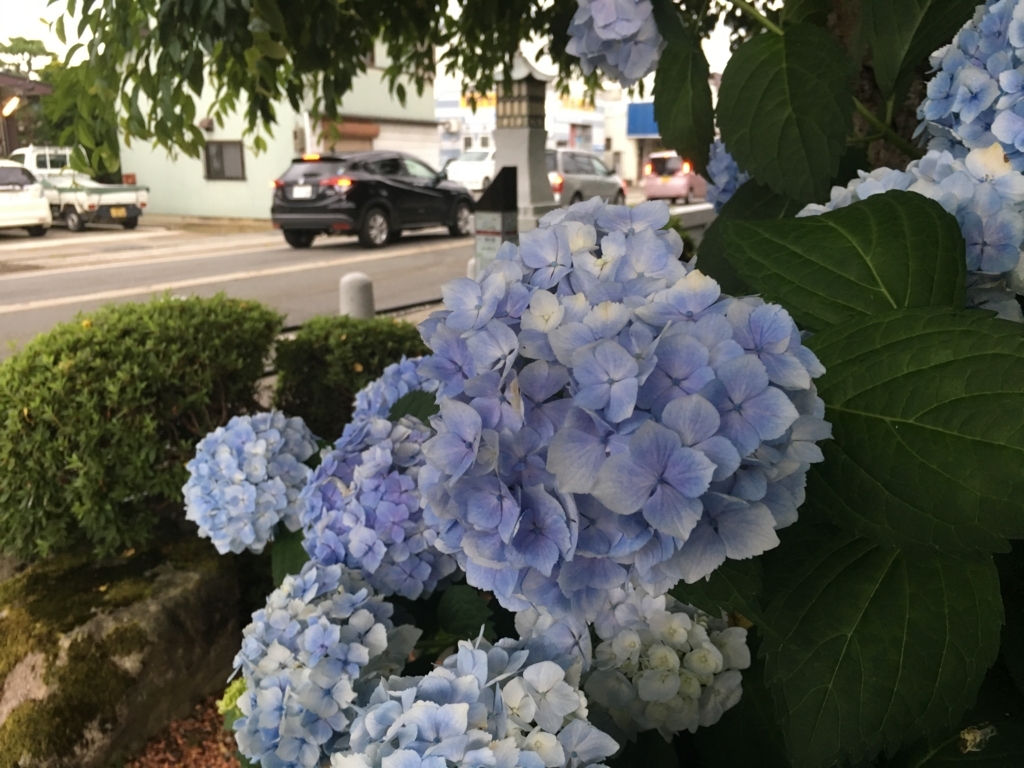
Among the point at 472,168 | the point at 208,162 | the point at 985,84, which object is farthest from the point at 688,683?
the point at 472,168

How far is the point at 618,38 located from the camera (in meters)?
0.96

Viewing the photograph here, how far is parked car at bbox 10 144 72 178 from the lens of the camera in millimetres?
2713

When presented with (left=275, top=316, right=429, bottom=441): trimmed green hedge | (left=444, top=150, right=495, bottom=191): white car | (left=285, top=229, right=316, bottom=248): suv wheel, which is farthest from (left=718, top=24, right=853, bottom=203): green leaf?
(left=444, top=150, right=495, bottom=191): white car

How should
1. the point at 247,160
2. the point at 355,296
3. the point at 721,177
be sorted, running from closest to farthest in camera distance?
the point at 721,177 < the point at 355,296 < the point at 247,160

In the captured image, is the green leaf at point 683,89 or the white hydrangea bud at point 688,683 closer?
the white hydrangea bud at point 688,683

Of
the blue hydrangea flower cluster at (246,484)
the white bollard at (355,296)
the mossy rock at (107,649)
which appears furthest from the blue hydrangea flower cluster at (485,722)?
the white bollard at (355,296)

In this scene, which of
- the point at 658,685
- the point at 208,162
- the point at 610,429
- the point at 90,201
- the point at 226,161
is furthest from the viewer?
the point at 226,161

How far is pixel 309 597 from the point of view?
3.18 ft

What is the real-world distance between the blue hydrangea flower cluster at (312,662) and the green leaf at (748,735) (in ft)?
1.20

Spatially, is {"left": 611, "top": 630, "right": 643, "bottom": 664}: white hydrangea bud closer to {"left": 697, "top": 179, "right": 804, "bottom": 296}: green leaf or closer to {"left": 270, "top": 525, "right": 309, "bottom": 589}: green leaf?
{"left": 697, "top": 179, "right": 804, "bottom": 296}: green leaf

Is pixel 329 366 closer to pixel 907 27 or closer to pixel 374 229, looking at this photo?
pixel 907 27

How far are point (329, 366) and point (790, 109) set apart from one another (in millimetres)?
2473

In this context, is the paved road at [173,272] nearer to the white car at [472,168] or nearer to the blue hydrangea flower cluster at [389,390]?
the blue hydrangea flower cluster at [389,390]

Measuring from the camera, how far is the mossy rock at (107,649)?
6.71 feet
